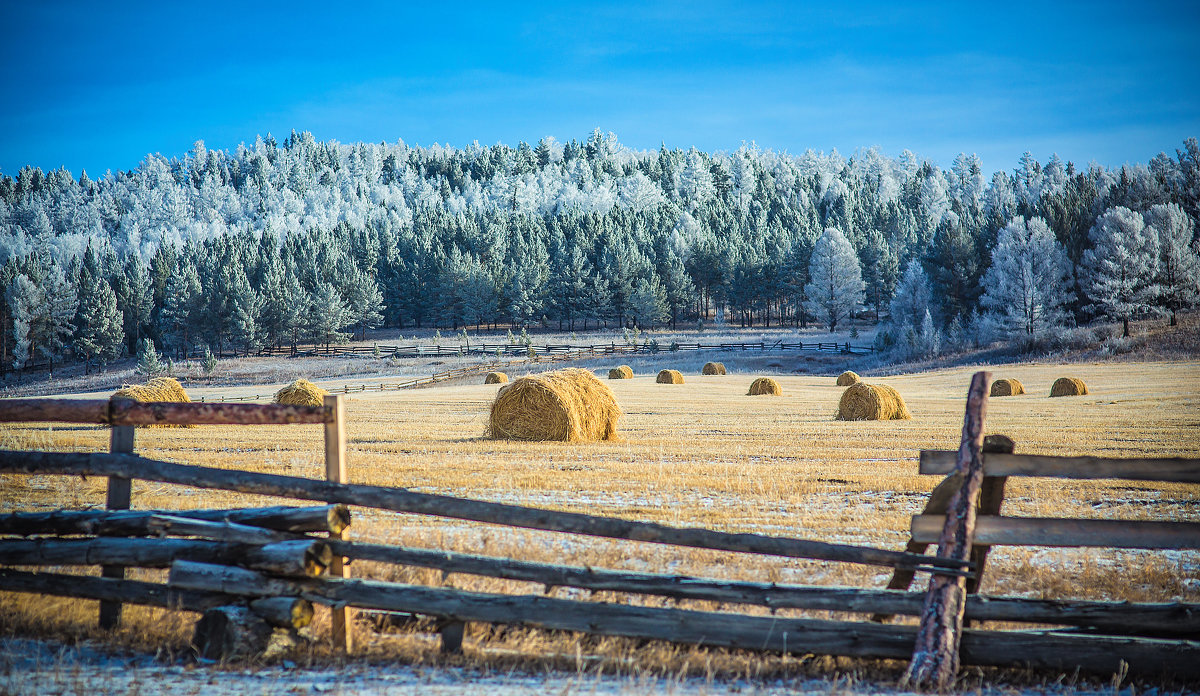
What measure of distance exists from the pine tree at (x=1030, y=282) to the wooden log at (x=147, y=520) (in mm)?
77407

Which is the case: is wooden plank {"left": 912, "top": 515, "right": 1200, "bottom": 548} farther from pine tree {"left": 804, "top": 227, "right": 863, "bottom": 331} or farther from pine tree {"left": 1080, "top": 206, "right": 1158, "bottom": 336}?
pine tree {"left": 804, "top": 227, "right": 863, "bottom": 331}

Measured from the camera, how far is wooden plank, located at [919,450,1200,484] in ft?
18.7

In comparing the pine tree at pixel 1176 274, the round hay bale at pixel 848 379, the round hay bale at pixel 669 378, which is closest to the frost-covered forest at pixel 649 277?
the pine tree at pixel 1176 274

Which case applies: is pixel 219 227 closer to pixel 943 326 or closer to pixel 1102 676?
pixel 943 326

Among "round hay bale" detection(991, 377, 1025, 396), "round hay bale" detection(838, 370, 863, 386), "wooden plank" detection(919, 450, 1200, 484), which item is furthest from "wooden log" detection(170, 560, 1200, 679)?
"round hay bale" detection(838, 370, 863, 386)

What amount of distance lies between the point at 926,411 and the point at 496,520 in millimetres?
26097

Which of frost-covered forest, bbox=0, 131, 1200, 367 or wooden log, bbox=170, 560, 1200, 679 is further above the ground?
frost-covered forest, bbox=0, 131, 1200, 367

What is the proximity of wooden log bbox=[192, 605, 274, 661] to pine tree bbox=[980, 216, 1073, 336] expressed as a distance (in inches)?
3064

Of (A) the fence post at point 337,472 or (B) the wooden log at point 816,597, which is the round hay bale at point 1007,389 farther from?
(A) the fence post at point 337,472

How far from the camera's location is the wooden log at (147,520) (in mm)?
5805

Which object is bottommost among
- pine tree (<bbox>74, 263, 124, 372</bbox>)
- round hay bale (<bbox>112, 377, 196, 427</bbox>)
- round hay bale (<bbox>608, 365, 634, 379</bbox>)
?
round hay bale (<bbox>608, 365, 634, 379</bbox>)

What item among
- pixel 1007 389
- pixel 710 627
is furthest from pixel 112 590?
pixel 1007 389

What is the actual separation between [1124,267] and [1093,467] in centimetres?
7729

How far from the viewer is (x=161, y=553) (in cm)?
596
